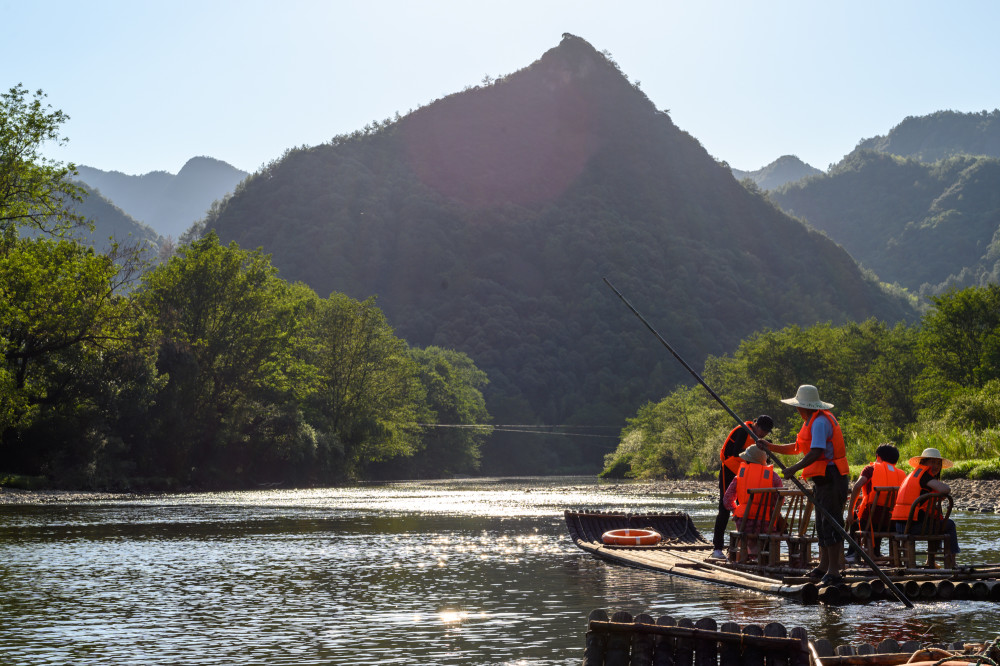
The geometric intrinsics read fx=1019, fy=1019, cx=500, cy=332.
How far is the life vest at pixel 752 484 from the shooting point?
1594 cm

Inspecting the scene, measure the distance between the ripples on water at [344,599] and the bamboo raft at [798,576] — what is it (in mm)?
269

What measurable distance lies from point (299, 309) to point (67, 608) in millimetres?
66157

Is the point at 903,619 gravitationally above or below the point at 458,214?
below

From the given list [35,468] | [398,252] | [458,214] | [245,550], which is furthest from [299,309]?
[458,214]

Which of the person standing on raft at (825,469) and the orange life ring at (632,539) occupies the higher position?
the person standing on raft at (825,469)

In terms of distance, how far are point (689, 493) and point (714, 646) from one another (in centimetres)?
4709

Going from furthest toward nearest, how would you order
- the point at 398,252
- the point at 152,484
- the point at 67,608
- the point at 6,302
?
the point at 398,252, the point at 152,484, the point at 6,302, the point at 67,608

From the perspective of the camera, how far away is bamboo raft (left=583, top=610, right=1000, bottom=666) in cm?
740

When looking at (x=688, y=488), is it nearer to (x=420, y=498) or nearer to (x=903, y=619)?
(x=420, y=498)

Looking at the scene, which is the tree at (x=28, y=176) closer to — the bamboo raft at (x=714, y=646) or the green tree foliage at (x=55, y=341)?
the green tree foliage at (x=55, y=341)

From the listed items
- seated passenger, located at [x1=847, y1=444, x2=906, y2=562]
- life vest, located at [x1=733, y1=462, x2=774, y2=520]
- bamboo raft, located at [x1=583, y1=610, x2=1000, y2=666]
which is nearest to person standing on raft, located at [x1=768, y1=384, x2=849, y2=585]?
Answer: life vest, located at [x1=733, y1=462, x2=774, y2=520]

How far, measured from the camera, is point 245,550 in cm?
2297

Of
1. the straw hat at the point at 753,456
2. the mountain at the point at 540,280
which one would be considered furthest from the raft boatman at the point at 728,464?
the mountain at the point at 540,280

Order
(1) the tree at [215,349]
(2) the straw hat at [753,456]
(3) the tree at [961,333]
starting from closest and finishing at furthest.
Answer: (2) the straw hat at [753,456] < (3) the tree at [961,333] < (1) the tree at [215,349]
